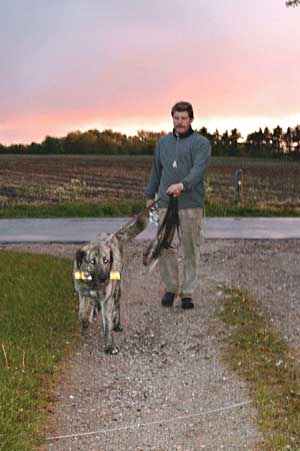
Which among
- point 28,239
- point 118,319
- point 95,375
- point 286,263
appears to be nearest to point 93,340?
point 118,319

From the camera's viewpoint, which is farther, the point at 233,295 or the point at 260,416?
the point at 233,295

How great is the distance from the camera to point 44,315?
7969 millimetres

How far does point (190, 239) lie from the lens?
8.10 metres

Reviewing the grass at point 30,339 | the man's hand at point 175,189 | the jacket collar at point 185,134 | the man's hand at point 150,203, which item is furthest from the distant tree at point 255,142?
the man's hand at point 175,189

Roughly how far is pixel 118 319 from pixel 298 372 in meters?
2.09

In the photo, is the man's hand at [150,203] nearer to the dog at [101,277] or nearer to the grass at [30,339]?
the dog at [101,277]

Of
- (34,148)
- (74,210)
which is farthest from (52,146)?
(74,210)

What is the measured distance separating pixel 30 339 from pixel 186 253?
2.17 m

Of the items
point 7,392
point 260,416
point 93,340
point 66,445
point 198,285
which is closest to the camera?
point 66,445

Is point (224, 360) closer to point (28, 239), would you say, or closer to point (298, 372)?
point (298, 372)

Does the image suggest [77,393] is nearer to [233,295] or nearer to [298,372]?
[298,372]

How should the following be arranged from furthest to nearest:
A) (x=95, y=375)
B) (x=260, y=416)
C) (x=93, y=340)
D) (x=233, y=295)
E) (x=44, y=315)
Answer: (x=233, y=295)
(x=44, y=315)
(x=93, y=340)
(x=95, y=375)
(x=260, y=416)

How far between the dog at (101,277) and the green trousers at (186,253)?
39.6 inches

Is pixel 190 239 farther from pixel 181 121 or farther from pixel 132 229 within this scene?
pixel 181 121
